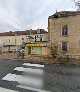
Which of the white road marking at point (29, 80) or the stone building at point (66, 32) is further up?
the stone building at point (66, 32)

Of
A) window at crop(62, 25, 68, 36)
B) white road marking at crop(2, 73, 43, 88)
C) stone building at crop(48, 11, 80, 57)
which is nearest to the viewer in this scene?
white road marking at crop(2, 73, 43, 88)

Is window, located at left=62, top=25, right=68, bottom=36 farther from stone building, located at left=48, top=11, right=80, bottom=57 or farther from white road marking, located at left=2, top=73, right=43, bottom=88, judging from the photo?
white road marking, located at left=2, top=73, right=43, bottom=88

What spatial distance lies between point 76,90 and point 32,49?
24545mm

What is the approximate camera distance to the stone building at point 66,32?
3103 cm

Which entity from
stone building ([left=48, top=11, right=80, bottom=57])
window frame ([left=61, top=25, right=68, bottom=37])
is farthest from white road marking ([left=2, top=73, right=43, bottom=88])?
window frame ([left=61, top=25, right=68, bottom=37])

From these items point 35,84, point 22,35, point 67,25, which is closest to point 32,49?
point 67,25

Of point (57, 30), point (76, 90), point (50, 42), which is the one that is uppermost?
point (57, 30)

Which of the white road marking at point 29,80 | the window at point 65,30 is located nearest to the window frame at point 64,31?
the window at point 65,30

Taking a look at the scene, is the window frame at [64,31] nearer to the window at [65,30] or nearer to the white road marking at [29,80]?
the window at [65,30]

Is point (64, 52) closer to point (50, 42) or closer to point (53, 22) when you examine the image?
point (50, 42)

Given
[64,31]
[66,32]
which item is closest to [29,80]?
[66,32]

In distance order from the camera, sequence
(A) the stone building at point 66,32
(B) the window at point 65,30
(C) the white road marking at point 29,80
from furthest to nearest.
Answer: (B) the window at point 65,30 < (A) the stone building at point 66,32 < (C) the white road marking at point 29,80

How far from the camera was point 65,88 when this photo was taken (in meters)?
8.33

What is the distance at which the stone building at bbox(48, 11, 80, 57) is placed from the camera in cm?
3103
